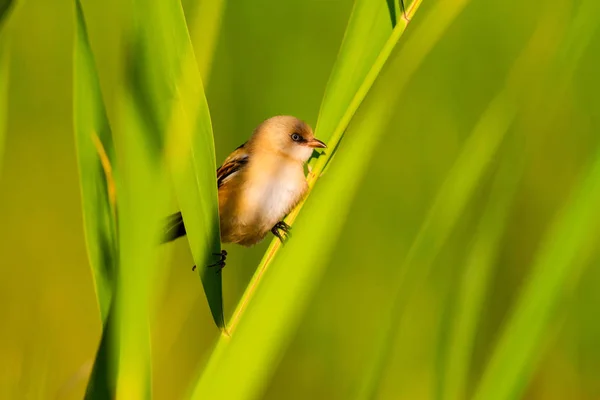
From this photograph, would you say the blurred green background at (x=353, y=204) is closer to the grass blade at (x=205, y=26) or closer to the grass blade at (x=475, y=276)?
the grass blade at (x=475, y=276)

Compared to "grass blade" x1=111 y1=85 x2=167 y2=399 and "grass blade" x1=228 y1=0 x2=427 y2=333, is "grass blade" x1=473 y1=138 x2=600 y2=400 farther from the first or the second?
"grass blade" x1=111 y1=85 x2=167 y2=399

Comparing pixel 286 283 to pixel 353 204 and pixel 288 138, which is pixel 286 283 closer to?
pixel 288 138

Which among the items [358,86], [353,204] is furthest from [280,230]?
[353,204]

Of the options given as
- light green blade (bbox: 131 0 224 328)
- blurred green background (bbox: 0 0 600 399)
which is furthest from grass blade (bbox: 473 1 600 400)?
light green blade (bbox: 131 0 224 328)

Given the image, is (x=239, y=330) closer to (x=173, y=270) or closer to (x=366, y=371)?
(x=366, y=371)

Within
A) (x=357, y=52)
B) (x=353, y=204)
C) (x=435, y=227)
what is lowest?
(x=353, y=204)

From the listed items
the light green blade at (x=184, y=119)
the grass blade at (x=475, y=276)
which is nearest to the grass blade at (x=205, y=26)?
the light green blade at (x=184, y=119)
